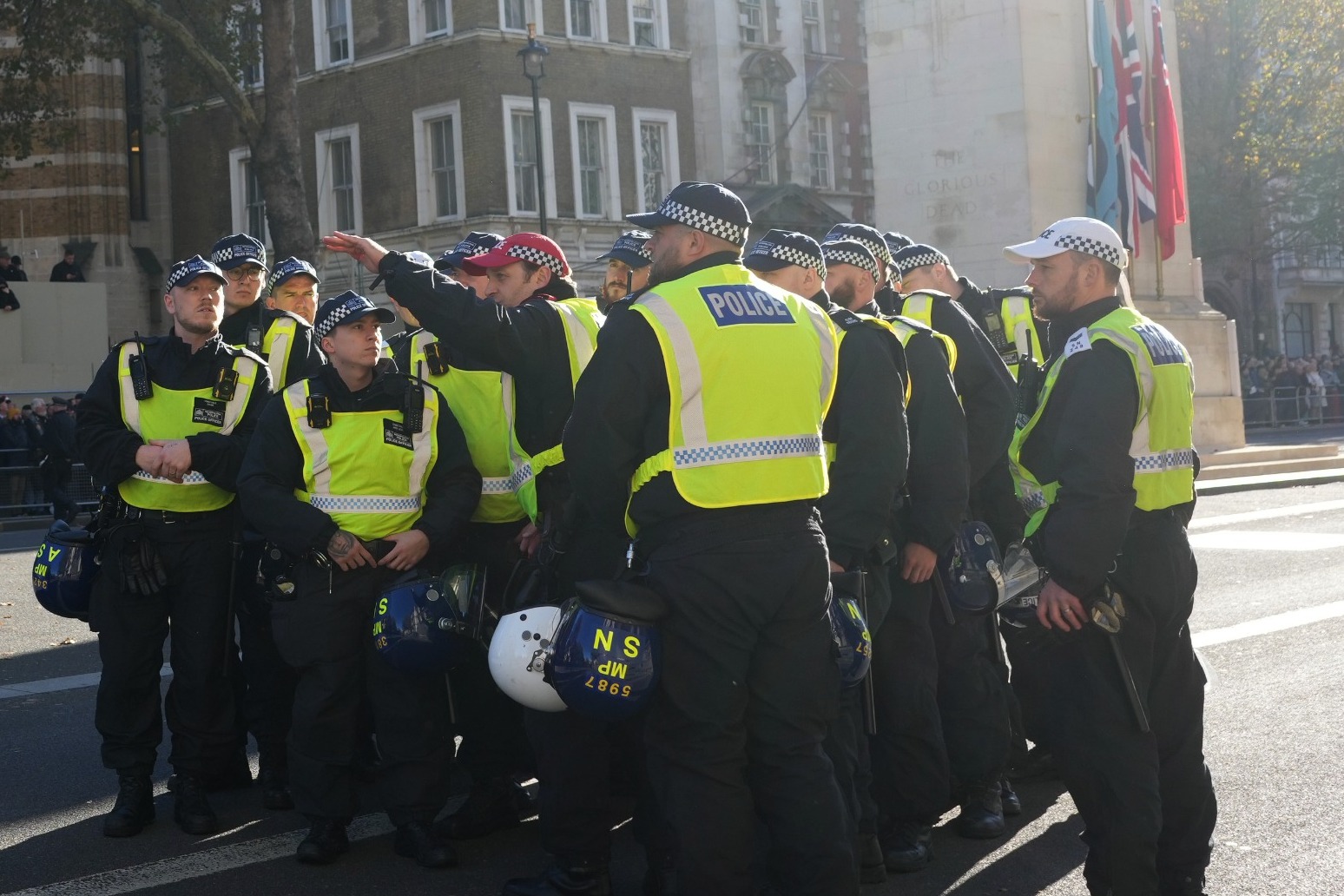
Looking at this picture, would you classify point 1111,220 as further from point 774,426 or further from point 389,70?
point 389,70

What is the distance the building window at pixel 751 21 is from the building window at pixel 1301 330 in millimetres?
30433

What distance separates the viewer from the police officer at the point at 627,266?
7.33 meters

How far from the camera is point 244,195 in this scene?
4038 cm

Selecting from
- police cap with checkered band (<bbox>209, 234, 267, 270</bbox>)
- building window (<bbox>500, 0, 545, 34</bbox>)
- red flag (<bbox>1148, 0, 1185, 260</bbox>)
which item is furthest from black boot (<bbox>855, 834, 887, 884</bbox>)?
building window (<bbox>500, 0, 545, 34</bbox>)

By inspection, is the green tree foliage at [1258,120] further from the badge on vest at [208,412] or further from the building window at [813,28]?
the badge on vest at [208,412]

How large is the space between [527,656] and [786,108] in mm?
38194

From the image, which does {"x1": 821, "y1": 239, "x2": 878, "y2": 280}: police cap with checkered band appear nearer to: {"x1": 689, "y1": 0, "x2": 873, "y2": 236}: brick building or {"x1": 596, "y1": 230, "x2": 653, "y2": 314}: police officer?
{"x1": 596, "y1": 230, "x2": 653, "y2": 314}: police officer

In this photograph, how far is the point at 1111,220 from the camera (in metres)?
20.6

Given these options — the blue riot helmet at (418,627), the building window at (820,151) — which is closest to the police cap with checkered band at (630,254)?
the blue riot helmet at (418,627)

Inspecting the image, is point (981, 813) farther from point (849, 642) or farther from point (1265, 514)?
point (1265, 514)

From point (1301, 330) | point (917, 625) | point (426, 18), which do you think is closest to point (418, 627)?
point (917, 625)

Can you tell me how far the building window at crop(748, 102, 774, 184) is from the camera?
4047 centimetres

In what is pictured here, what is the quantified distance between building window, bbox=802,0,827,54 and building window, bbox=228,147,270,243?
14957mm

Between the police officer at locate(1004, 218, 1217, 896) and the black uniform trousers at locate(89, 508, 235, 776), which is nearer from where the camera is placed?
the police officer at locate(1004, 218, 1217, 896)
